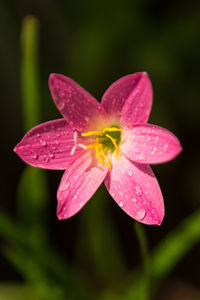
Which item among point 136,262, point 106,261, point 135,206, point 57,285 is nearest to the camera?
point 135,206

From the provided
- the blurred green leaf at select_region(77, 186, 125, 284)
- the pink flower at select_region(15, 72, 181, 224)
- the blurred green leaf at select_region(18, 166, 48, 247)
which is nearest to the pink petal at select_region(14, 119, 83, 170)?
the pink flower at select_region(15, 72, 181, 224)

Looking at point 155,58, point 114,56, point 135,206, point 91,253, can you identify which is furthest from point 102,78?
point 135,206

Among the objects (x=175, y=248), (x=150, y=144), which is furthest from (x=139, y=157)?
(x=175, y=248)

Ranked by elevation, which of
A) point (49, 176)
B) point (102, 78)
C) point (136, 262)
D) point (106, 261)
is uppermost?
point (102, 78)

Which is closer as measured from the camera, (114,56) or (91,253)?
(91,253)

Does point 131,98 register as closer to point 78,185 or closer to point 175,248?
point 78,185

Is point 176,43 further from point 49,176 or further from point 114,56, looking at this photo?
point 49,176

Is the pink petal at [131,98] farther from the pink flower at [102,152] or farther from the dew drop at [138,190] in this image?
the dew drop at [138,190]
